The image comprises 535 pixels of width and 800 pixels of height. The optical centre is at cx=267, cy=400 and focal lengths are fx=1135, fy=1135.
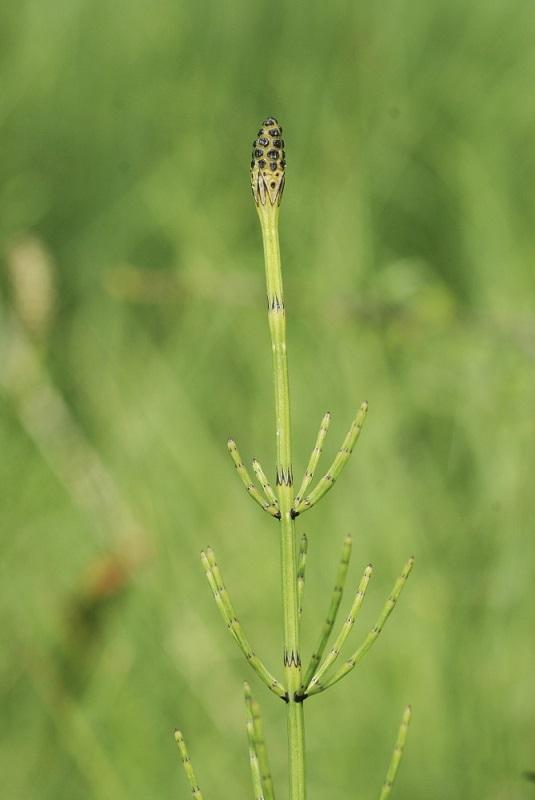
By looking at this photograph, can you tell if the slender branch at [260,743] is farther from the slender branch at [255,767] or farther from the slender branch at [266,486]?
the slender branch at [266,486]

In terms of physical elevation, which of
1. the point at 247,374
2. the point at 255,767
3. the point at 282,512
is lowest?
the point at 255,767

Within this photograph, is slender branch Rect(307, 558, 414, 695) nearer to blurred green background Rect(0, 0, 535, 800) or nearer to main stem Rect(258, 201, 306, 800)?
main stem Rect(258, 201, 306, 800)

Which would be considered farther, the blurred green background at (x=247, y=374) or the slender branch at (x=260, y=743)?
the blurred green background at (x=247, y=374)

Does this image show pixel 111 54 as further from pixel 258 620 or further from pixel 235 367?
pixel 258 620

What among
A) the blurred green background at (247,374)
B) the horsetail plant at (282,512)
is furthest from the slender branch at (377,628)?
the blurred green background at (247,374)

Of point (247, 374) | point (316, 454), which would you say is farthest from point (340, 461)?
point (247, 374)

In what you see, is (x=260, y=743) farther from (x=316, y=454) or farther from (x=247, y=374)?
(x=247, y=374)
